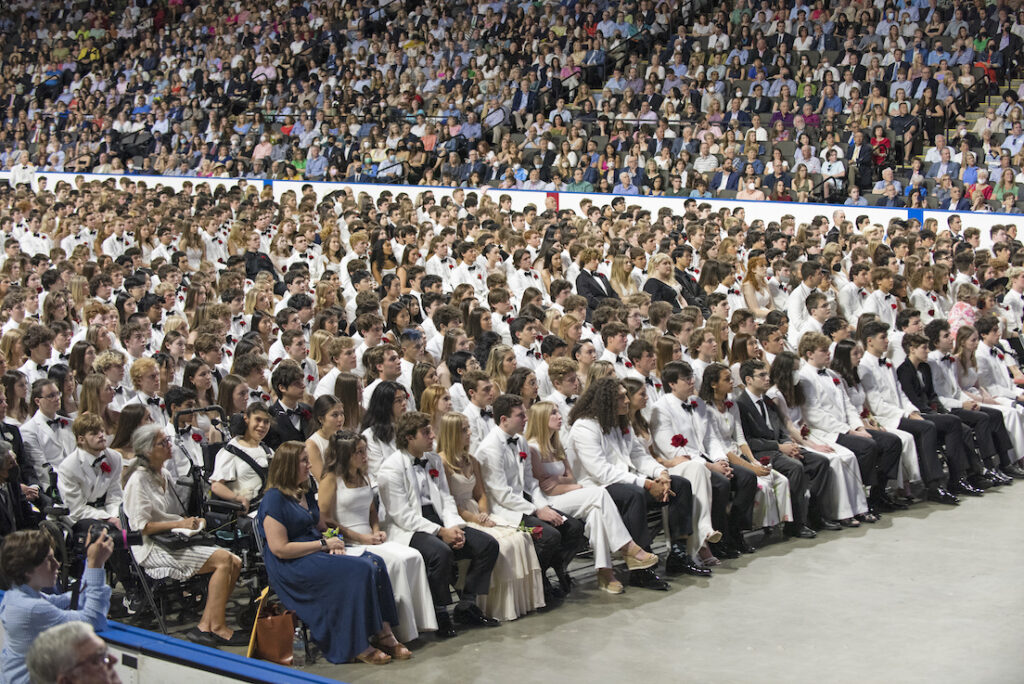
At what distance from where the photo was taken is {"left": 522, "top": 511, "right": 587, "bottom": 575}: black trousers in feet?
25.9

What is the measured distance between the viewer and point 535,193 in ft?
72.7

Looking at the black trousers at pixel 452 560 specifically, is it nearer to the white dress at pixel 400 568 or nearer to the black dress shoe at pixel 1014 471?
the white dress at pixel 400 568

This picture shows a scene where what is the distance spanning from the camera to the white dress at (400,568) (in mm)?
7055

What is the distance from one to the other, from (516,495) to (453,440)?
568mm

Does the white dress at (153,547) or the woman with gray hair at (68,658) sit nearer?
the woman with gray hair at (68,658)

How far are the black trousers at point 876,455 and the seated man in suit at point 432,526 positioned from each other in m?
3.80

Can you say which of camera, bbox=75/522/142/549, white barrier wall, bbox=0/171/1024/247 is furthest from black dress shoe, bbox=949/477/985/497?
white barrier wall, bbox=0/171/1024/247

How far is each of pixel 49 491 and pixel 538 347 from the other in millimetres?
4777

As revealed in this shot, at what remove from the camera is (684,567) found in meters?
8.55

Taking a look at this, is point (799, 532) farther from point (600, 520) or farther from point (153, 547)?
point (153, 547)

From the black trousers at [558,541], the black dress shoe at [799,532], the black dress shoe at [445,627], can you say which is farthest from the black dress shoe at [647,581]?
the black dress shoe at [799,532]

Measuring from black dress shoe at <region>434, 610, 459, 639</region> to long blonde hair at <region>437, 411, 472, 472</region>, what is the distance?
979mm

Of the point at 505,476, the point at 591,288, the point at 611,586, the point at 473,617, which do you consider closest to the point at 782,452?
the point at 611,586

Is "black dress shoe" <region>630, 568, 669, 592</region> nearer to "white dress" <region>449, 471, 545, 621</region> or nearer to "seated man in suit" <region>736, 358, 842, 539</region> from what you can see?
"white dress" <region>449, 471, 545, 621</region>
